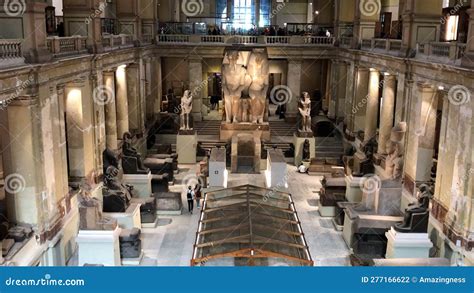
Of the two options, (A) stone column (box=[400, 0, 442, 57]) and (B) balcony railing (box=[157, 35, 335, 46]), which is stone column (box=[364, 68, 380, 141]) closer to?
(A) stone column (box=[400, 0, 442, 57])

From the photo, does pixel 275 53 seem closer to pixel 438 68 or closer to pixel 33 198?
pixel 438 68

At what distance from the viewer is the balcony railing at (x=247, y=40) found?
3123 centimetres

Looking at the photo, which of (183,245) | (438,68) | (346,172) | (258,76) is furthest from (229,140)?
(438,68)

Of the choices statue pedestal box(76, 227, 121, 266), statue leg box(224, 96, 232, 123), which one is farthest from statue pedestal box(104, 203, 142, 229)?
statue leg box(224, 96, 232, 123)

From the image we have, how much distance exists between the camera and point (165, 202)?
18.4 metres

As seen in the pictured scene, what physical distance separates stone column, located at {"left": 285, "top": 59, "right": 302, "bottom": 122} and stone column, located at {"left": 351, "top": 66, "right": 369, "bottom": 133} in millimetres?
5984

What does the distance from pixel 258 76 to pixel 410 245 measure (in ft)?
40.5

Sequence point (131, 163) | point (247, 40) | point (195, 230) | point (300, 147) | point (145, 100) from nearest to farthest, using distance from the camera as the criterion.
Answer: point (195, 230) → point (131, 163) → point (300, 147) → point (145, 100) → point (247, 40)

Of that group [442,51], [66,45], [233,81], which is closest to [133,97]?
[233,81]

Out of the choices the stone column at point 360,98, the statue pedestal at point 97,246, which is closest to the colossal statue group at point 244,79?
the stone column at point 360,98

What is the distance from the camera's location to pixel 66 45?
52.6 feet

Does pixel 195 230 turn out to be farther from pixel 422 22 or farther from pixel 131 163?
pixel 422 22

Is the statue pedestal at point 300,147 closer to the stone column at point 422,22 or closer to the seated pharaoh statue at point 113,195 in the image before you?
the stone column at point 422,22

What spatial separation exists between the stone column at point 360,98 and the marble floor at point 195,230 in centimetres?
638
